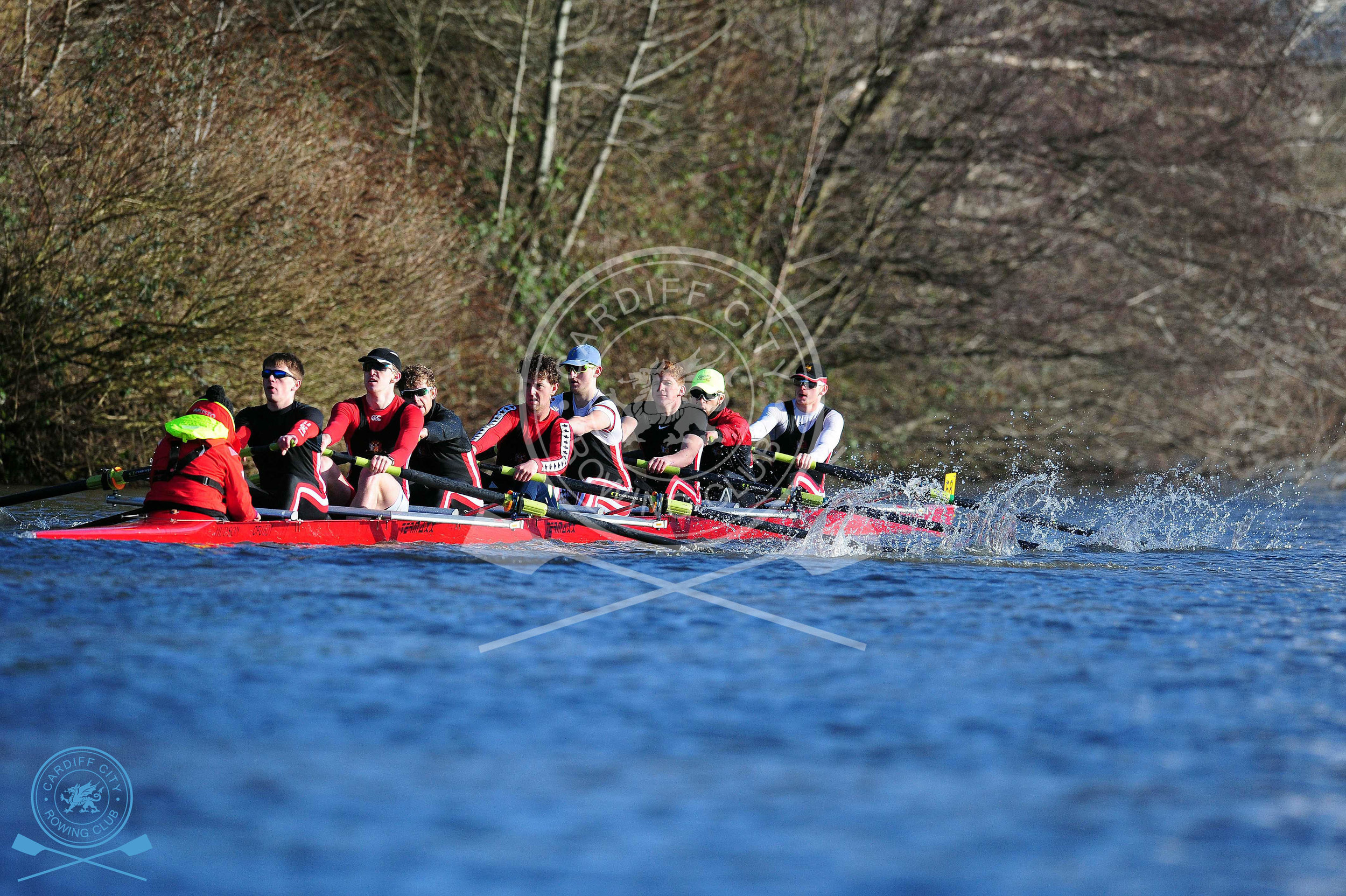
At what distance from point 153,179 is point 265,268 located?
4.87ft

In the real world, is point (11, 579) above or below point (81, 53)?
below

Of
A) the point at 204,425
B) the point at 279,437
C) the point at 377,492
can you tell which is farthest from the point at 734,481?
the point at 204,425

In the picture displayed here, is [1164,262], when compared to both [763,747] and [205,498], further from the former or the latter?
[763,747]

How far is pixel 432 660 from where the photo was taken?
653cm

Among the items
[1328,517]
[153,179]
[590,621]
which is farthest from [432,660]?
[1328,517]

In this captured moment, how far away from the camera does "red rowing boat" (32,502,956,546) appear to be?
8992 millimetres

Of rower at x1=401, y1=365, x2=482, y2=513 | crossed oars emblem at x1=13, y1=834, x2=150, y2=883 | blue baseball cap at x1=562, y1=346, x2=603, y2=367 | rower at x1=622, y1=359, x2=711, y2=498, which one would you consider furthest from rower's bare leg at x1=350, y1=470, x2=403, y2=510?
crossed oars emblem at x1=13, y1=834, x2=150, y2=883

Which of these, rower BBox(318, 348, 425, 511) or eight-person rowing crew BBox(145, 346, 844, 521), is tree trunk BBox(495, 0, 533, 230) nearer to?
eight-person rowing crew BBox(145, 346, 844, 521)

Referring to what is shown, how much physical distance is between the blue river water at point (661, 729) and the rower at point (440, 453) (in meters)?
1.25

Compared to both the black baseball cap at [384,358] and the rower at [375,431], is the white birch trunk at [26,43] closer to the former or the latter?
the black baseball cap at [384,358]
